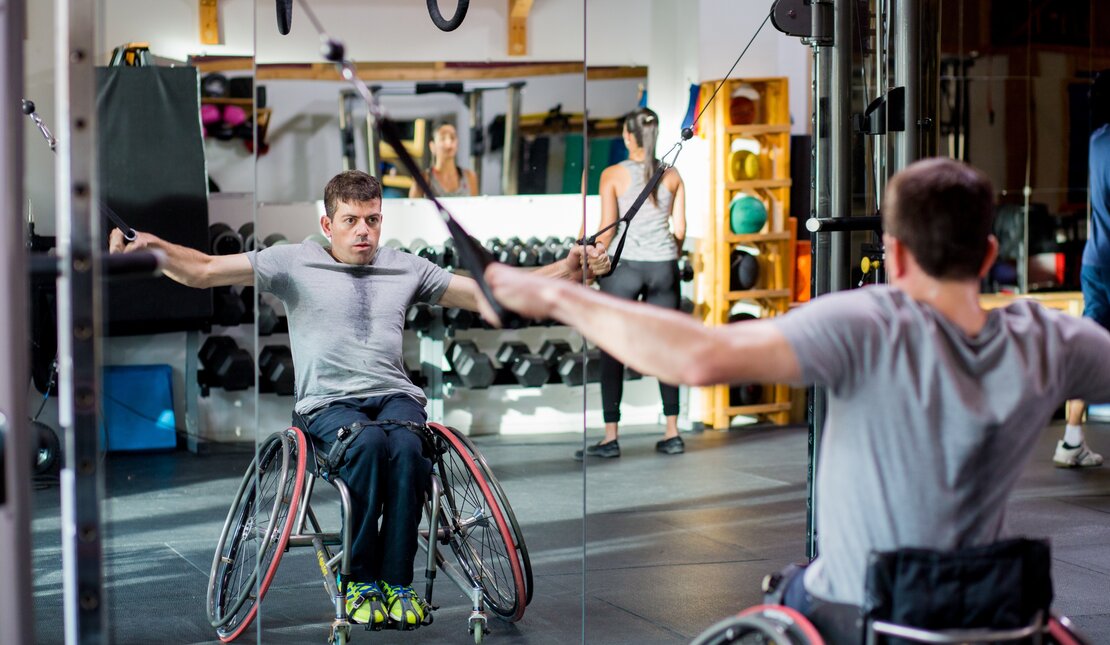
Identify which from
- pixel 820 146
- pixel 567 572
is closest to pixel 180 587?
pixel 567 572

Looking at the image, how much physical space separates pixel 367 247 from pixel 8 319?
1590mm

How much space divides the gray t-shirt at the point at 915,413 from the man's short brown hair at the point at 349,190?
5.73 feet

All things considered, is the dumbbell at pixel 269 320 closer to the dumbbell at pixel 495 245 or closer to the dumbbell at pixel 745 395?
the dumbbell at pixel 495 245

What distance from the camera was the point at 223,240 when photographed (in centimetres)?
603

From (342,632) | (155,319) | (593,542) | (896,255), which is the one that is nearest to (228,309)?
(155,319)

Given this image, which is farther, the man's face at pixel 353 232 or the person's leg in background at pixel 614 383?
the person's leg in background at pixel 614 383

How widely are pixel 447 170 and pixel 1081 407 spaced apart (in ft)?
10.9

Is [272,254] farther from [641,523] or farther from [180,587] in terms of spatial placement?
[641,523]

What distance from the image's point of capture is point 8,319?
1.70 metres

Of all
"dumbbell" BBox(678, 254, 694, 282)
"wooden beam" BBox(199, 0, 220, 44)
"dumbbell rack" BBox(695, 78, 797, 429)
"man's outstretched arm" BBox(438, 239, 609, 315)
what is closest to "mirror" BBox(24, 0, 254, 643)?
"wooden beam" BBox(199, 0, 220, 44)

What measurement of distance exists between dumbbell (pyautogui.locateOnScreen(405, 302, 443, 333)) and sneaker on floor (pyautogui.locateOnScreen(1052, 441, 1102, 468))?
3.45 meters

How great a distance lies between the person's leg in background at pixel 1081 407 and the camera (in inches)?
212

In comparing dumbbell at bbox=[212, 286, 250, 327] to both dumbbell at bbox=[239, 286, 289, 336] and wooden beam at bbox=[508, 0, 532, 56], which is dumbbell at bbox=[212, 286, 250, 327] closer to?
wooden beam at bbox=[508, 0, 532, 56]

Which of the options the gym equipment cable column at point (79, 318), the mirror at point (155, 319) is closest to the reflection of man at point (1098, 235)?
the mirror at point (155, 319)
